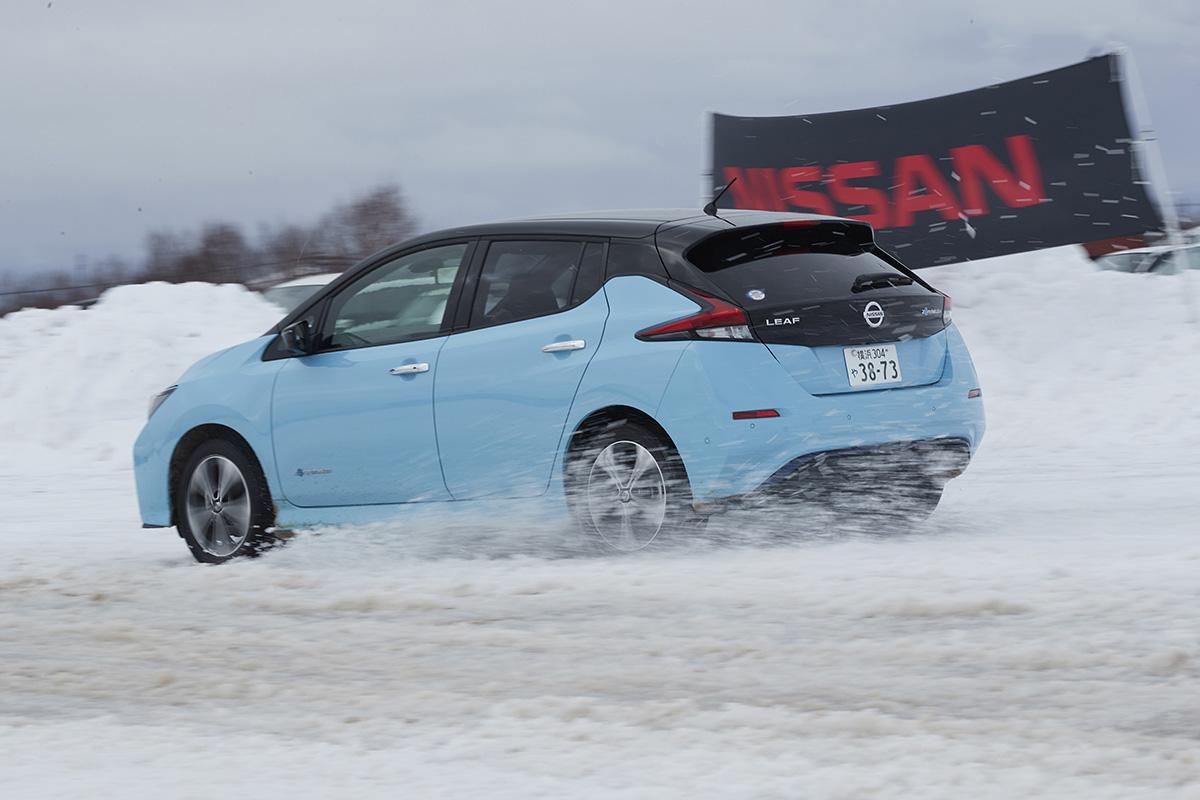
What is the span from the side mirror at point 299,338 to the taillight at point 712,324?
200 cm

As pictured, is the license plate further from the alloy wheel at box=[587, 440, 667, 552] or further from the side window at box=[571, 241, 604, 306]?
the side window at box=[571, 241, 604, 306]

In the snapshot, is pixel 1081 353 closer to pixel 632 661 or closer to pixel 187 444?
pixel 187 444

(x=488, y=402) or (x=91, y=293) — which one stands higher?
(x=91, y=293)

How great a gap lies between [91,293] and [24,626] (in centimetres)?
1643

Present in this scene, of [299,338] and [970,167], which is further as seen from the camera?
[970,167]

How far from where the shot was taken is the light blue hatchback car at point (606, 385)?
19.6 ft

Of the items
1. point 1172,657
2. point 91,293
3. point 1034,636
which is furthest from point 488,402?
point 91,293

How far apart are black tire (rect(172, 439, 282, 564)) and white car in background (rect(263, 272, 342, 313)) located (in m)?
10.0

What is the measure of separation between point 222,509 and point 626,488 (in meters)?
2.34

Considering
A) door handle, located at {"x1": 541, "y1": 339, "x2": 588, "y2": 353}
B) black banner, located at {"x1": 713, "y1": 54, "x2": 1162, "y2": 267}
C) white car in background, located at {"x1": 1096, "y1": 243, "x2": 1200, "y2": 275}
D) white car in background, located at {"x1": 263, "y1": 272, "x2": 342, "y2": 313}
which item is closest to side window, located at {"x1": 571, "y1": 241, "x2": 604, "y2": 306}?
door handle, located at {"x1": 541, "y1": 339, "x2": 588, "y2": 353}

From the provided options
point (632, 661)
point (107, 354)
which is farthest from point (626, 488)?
point (107, 354)

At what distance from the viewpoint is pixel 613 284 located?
6383mm

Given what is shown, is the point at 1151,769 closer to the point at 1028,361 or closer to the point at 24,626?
the point at 24,626

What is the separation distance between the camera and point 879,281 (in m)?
6.41
